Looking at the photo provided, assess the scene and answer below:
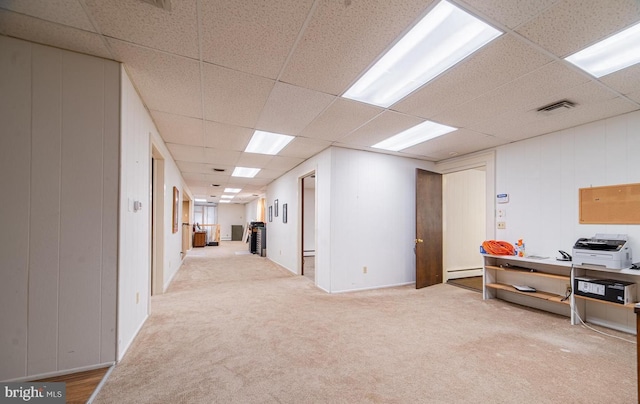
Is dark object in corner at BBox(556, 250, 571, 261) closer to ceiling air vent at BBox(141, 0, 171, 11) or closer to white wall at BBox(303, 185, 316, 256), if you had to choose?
ceiling air vent at BBox(141, 0, 171, 11)

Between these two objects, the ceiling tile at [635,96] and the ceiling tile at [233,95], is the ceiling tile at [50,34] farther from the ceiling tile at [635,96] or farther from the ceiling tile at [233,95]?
the ceiling tile at [635,96]

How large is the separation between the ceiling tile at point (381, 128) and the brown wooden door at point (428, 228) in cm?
134

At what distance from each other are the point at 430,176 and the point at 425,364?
3670 millimetres

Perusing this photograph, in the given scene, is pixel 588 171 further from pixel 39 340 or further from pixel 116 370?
pixel 39 340

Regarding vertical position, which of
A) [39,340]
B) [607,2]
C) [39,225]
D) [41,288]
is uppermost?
[607,2]

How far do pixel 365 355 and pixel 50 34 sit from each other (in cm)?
346

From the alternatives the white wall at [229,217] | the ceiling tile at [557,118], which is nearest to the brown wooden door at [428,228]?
the ceiling tile at [557,118]

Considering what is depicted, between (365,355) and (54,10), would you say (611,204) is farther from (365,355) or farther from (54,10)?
(54,10)

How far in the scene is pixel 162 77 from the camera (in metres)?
2.31

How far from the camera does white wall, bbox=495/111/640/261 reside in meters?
2.96

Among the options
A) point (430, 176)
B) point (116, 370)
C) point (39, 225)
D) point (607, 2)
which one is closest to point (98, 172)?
point (39, 225)

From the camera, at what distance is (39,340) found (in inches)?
72.7

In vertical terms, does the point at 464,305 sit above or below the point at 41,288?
below

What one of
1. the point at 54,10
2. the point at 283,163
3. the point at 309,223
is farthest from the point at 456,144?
the point at 309,223
